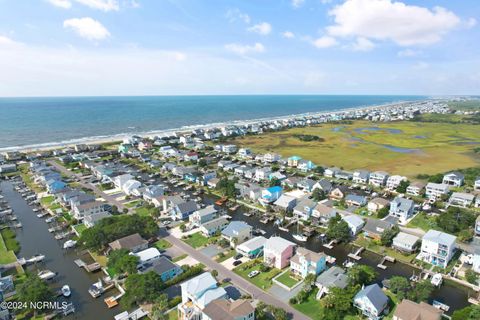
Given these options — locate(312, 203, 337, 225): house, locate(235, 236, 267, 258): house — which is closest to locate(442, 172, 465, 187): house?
locate(312, 203, 337, 225): house

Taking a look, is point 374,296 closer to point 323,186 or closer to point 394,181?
point 323,186

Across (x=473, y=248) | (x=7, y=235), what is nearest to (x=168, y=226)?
(x=7, y=235)

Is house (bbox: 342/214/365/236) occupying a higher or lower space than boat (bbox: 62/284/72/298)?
higher

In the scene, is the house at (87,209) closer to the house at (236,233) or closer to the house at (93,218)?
the house at (93,218)

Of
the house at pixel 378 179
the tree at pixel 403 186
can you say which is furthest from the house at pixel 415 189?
the house at pixel 378 179

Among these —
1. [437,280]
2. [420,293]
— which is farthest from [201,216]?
[437,280]

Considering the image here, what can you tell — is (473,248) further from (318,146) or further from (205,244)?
(318,146)

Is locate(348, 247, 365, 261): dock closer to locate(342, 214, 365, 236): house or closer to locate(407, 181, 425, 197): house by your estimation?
locate(342, 214, 365, 236): house
